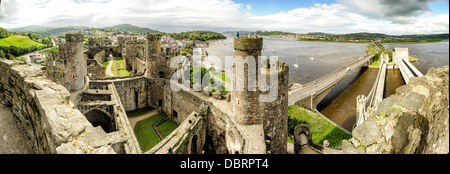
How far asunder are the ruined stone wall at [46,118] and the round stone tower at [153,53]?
14721mm

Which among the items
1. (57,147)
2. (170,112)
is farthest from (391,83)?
(57,147)

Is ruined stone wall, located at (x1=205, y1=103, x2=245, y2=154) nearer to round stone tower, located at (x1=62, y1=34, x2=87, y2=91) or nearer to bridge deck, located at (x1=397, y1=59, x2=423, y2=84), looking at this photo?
round stone tower, located at (x1=62, y1=34, x2=87, y2=91)

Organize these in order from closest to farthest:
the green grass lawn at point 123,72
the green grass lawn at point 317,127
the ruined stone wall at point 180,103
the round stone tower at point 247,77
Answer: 1. the round stone tower at point 247,77
2. the ruined stone wall at point 180,103
3. the green grass lawn at point 317,127
4. the green grass lawn at point 123,72

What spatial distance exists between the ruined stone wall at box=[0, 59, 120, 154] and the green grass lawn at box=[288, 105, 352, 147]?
68.2ft

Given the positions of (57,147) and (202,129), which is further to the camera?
(202,129)

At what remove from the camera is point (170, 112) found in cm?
1977

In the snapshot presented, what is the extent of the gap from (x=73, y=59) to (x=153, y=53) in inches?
247

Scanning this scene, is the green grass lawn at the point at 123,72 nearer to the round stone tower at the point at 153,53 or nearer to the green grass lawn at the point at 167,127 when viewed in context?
the round stone tower at the point at 153,53

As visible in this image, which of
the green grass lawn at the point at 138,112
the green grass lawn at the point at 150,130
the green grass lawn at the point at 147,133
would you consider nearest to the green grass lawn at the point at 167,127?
the green grass lawn at the point at 150,130

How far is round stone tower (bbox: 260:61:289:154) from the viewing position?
10.8 meters

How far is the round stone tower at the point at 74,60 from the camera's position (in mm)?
16688

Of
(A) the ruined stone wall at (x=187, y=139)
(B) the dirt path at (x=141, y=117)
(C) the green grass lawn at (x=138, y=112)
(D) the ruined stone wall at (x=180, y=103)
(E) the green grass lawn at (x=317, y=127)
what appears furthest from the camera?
(E) the green grass lawn at (x=317, y=127)

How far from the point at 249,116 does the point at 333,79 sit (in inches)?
1633
